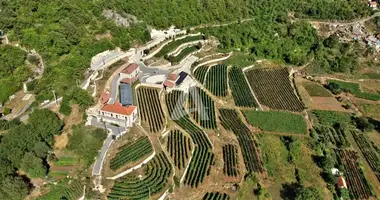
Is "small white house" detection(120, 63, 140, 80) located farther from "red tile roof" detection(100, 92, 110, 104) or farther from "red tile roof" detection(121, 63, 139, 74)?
"red tile roof" detection(100, 92, 110, 104)

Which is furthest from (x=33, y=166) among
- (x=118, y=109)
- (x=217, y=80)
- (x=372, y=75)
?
(x=372, y=75)

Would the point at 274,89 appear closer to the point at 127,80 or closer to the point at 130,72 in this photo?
the point at 130,72

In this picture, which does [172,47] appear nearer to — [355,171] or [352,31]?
[355,171]

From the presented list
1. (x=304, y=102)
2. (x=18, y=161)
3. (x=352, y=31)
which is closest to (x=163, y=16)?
(x=304, y=102)

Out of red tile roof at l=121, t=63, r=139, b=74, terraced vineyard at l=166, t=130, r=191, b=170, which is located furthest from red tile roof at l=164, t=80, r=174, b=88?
terraced vineyard at l=166, t=130, r=191, b=170

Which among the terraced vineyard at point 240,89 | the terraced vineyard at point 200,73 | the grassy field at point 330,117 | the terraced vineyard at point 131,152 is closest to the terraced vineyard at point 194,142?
the terraced vineyard at point 131,152
